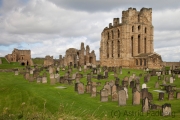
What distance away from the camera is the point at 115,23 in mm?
53344

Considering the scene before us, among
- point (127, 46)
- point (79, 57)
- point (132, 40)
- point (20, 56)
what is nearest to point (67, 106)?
point (127, 46)

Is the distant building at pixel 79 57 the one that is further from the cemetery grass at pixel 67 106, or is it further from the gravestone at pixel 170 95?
the gravestone at pixel 170 95

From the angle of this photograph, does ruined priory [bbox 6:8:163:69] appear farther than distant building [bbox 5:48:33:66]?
No

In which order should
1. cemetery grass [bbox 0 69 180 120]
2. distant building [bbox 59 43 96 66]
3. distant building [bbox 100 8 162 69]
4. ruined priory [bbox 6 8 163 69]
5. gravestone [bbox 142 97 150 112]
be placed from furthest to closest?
1. distant building [bbox 59 43 96 66]
2. distant building [bbox 100 8 162 69]
3. ruined priory [bbox 6 8 163 69]
4. gravestone [bbox 142 97 150 112]
5. cemetery grass [bbox 0 69 180 120]

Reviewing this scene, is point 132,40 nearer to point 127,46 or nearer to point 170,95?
point 127,46

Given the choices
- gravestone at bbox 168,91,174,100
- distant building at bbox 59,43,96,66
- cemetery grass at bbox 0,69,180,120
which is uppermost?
distant building at bbox 59,43,96,66

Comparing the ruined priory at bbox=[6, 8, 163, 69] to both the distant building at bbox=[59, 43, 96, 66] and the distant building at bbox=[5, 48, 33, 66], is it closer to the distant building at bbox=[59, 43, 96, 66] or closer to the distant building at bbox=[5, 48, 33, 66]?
the distant building at bbox=[59, 43, 96, 66]

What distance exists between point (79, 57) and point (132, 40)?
581 inches

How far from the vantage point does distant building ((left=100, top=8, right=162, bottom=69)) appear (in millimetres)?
46156

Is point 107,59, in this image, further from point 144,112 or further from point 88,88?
point 144,112

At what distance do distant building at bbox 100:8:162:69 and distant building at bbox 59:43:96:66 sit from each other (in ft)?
17.7

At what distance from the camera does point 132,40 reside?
48.4 m

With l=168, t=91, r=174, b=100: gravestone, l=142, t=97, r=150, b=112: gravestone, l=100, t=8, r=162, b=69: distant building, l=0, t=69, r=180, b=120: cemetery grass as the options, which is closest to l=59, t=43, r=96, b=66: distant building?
l=100, t=8, r=162, b=69: distant building

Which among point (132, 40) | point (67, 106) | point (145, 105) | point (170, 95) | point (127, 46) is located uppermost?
point (132, 40)
